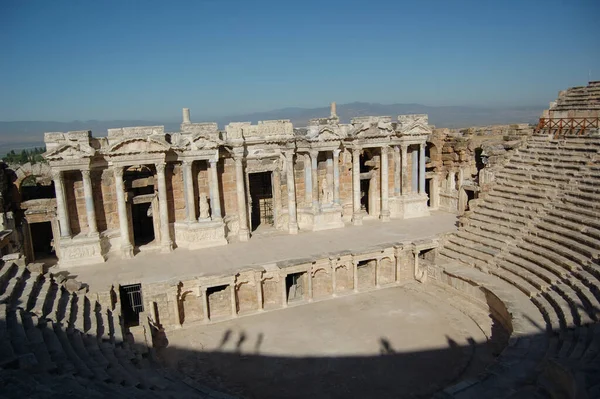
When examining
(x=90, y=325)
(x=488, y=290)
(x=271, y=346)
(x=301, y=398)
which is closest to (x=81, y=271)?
(x=90, y=325)

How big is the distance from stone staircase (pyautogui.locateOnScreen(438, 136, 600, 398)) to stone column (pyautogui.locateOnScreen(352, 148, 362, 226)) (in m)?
4.23

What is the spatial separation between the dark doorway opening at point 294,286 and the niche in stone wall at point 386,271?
291 centimetres

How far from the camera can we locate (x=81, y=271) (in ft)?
53.1

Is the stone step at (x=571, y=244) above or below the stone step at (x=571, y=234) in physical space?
below

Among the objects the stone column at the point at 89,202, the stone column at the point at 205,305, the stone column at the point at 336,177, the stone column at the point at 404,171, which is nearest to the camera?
the stone column at the point at 205,305

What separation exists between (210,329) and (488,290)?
8.40 m

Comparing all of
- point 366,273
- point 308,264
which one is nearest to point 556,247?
point 366,273

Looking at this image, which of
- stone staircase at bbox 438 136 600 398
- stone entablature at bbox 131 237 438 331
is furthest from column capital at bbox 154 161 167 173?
stone staircase at bbox 438 136 600 398

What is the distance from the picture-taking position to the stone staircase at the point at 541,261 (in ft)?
31.4

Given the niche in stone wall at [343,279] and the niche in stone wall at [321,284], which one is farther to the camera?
the niche in stone wall at [343,279]

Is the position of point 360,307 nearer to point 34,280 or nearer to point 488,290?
point 488,290

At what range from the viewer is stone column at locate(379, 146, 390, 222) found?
21.5 m

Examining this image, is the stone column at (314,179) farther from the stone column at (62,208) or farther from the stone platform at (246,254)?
the stone column at (62,208)

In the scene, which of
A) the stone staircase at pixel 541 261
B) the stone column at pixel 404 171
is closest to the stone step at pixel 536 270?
the stone staircase at pixel 541 261
